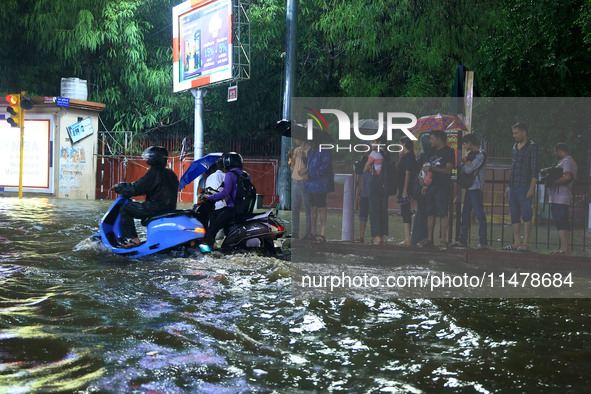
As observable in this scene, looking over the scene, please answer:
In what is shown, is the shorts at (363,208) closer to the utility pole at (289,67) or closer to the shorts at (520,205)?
the shorts at (520,205)

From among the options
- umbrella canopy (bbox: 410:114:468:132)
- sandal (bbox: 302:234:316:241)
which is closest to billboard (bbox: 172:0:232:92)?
sandal (bbox: 302:234:316:241)

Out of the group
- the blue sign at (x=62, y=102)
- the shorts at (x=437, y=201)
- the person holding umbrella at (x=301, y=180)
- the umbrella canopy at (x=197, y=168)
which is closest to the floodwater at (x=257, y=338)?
the umbrella canopy at (x=197, y=168)

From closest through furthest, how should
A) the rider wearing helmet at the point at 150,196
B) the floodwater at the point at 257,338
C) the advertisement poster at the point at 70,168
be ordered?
1. the floodwater at the point at 257,338
2. the rider wearing helmet at the point at 150,196
3. the advertisement poster at the point at 70,168

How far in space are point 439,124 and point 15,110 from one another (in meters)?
17.8

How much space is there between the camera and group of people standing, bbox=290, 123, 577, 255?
9.05 metres

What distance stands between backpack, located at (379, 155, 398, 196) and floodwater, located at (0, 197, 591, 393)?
2.66 meters

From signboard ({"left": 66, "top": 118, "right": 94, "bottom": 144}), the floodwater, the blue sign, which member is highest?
the blue sign

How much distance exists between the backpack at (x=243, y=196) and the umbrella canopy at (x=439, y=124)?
2473 millimetres

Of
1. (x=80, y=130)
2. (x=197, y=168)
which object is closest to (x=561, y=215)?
(x=197, y=168)

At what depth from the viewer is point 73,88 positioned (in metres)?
25.2

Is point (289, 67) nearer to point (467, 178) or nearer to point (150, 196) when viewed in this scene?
point (467, 178)

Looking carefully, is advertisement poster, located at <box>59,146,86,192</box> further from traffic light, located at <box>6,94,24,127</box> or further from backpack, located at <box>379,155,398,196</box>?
backpack, located at <box>379,155,398,196</box>

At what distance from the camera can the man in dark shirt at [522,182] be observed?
8953 millimetres

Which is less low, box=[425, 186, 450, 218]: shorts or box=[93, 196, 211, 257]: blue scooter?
box=[425, 186, 450, 218]: shorts
